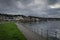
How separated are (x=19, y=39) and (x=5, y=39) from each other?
1.95m

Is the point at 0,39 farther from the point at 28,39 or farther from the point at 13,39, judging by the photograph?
the point at 28,39

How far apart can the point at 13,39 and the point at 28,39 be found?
2.00 meters

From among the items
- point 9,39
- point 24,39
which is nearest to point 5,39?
point 9,39

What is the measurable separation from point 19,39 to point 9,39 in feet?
4.73

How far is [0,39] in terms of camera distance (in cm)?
2492

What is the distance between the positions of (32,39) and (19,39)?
1895 millimetres

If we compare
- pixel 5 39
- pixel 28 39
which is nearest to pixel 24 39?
pixel 28 39

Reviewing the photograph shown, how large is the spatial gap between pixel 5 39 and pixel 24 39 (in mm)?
2564

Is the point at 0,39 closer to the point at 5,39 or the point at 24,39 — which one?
the point at 5,39

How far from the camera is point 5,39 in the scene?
25.3m

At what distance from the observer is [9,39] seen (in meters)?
25.4

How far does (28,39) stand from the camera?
83.7ft

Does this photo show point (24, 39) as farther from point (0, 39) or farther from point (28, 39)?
point (0, 39)

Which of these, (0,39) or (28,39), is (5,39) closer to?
(0,39)
